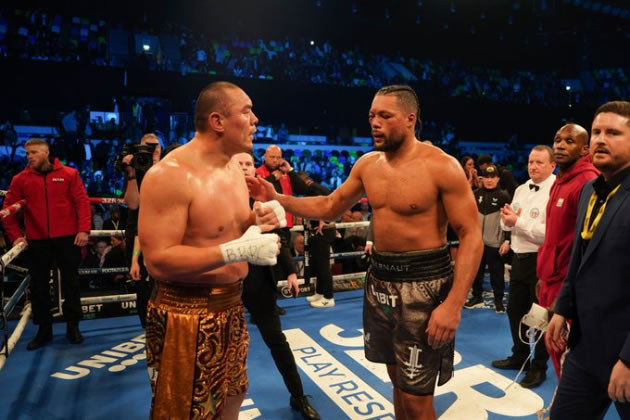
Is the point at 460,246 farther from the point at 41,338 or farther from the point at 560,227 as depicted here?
the point at 41,338

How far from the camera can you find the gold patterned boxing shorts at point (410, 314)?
5.71 feet

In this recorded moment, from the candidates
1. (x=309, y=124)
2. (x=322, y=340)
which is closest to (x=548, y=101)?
(x=309, y=124)

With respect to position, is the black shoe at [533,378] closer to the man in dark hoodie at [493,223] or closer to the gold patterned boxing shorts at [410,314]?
the gold patterned boxing shorts at [410,314]

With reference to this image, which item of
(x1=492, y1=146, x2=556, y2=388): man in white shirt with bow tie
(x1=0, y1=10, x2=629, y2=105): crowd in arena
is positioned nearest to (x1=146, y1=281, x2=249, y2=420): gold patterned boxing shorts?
(x1=492, y1=146, x2=556, y2=388): man in white shirt with bow tie

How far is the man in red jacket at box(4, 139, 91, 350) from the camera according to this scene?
3398 mm

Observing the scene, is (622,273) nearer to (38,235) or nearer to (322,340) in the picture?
(322,340)

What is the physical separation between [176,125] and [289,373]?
8729 millimetres

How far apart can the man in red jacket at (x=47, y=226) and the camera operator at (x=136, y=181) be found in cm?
65

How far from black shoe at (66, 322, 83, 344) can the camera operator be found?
68 cm

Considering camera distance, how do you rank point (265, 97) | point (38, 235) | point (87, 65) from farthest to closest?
point (265, 97) → point (87, 65) → point (38, 235)

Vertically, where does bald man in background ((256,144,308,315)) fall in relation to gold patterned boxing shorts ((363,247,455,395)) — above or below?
above

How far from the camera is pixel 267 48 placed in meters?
12.9

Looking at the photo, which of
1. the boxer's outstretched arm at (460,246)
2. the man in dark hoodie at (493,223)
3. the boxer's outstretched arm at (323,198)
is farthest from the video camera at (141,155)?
the man in dark hoodie at (493,223)

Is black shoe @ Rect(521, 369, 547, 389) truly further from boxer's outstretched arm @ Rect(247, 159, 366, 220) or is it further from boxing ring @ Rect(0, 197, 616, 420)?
boxer's outstretched arm @ Rect(247, 159, 366, 220)
